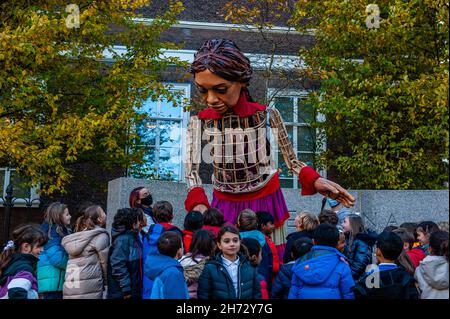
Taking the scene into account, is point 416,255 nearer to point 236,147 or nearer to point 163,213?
point 236,147

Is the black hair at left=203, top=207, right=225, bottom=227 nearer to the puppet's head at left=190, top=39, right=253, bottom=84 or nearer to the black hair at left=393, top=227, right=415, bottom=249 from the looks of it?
the puppet's head at left=190, top=39, right=253, bottom=84

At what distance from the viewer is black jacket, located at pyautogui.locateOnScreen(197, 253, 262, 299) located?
470cm

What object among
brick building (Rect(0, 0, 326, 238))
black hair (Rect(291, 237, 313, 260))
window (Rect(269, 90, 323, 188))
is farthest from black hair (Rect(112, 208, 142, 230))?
window (Rect(269, 90, 323, 188))

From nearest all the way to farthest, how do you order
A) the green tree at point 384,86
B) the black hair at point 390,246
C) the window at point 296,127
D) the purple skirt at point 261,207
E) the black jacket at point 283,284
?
the black hair at point 390,246 < the black jacket at point 283,284 < the purple skirt at point 261,207 < the green tree at point 384,86 < the window at point 296,127

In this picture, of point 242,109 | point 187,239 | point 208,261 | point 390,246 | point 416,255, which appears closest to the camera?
point 390,246

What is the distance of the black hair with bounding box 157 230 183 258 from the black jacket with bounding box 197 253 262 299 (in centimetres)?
26

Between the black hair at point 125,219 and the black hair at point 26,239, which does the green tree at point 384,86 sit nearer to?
the black hair at point 125,219

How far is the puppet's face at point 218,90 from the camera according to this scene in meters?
6.35

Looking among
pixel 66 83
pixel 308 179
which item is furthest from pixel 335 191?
pixel 66 83

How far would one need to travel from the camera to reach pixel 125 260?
17.6 ft

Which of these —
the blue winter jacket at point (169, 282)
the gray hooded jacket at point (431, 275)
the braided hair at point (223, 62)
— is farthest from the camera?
the braided hair at point (223, 62)

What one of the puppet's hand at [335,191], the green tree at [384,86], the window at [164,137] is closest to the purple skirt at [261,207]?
the puppet's hand at [335,191]

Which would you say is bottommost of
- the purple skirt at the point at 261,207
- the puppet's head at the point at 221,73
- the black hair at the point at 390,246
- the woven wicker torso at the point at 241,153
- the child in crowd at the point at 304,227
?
the black hair at the point at 390,246

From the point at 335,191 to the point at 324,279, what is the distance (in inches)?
66.7
